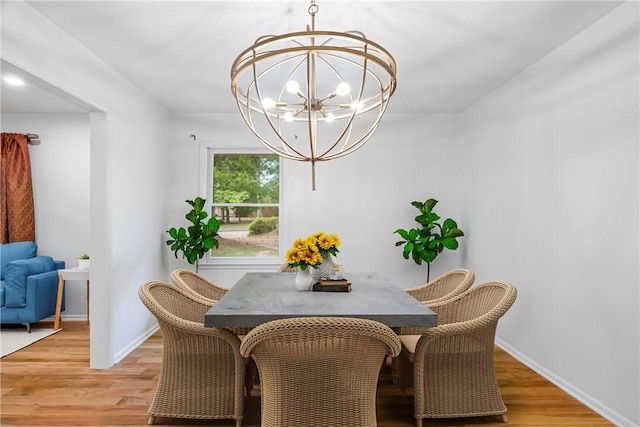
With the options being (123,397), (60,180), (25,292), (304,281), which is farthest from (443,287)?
(60,180)

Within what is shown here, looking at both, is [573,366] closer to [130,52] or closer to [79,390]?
[79,390]

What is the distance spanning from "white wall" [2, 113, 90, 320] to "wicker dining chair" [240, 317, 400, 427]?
4351mm

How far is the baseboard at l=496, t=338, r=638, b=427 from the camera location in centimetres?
255

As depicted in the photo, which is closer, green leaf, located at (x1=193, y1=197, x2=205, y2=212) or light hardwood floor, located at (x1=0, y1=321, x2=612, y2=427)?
light hardwood floor, located at (x1=0, y1=321, x2=612, y2=427)

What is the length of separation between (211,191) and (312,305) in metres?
3.34

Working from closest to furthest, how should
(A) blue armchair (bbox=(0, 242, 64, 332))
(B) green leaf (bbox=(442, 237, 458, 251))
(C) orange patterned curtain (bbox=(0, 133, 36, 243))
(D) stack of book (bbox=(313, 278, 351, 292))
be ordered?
1. (D) stack of book (bbox=(313, 278, 351, 292))
2. (A) blue armchair (bbox=(0, 242, 64, 332))
3. (B) green leaf (bbox=(442, 237, 458, 251))
4. (C) orange patterned curtain (bbox=(0, 133, 36, 243))

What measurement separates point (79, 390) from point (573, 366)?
11.7ft

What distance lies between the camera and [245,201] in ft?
17.4

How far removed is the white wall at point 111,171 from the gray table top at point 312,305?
4.74 ft

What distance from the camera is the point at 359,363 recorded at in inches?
73.2

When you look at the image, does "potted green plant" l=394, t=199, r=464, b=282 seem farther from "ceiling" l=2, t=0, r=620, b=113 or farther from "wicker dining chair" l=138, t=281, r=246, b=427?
"wicker dining chair" l=138, t=281, r=246, b=427

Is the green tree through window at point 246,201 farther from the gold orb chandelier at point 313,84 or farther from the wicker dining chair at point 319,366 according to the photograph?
the wicker dining chair at point 319,366

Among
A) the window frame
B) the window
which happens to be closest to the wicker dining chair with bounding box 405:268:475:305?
the window frame

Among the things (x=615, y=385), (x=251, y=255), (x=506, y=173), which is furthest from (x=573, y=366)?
(x=251, y=255)
